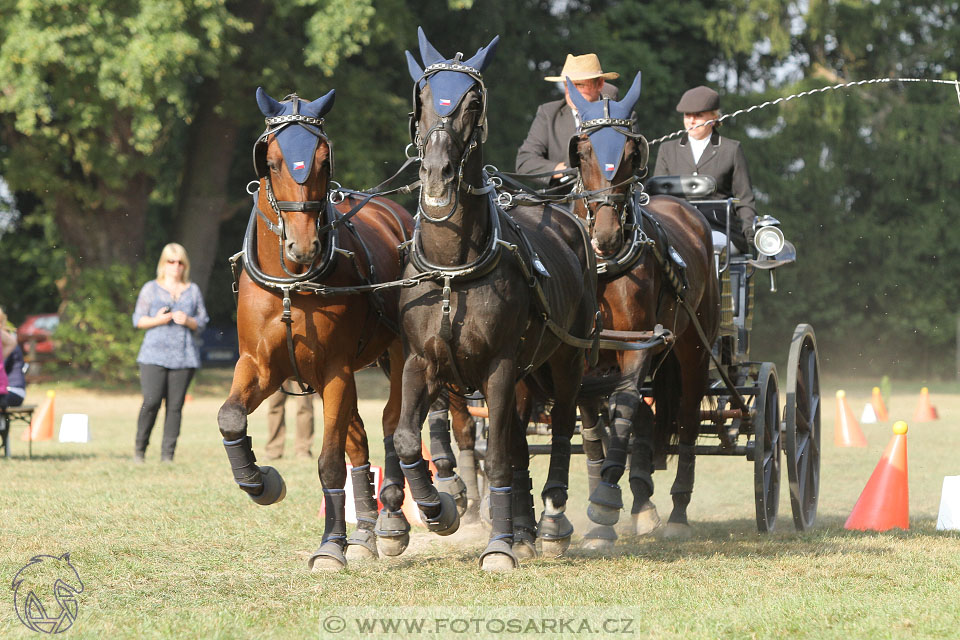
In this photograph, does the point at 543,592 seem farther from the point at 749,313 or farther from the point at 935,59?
the point at 935,59

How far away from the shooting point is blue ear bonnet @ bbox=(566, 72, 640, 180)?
6906mm

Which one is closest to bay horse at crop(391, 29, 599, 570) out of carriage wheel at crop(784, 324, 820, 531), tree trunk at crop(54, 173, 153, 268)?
carriage wheel at crop(784, 324, 820, 531)

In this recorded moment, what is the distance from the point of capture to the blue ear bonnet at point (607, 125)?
6.91 metres

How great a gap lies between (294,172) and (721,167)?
4239 mm

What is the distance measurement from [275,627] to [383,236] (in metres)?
2.79

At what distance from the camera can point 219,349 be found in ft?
98.5

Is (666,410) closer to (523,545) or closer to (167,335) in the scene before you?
(523,545)

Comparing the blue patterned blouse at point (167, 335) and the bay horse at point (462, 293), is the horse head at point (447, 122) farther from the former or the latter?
the blue patterned blouse at point (167, 335)

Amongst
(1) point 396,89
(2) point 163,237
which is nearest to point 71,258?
(2) point 163,237

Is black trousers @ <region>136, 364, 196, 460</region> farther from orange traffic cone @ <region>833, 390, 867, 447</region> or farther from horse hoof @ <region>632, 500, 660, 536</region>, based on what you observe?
orange traffic cone @ <region>833, 390, 867, 447</region>

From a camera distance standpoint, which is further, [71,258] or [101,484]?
[71,258]

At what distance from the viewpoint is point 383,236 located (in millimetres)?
7160

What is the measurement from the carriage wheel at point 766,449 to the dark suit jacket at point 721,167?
3.96 ft
